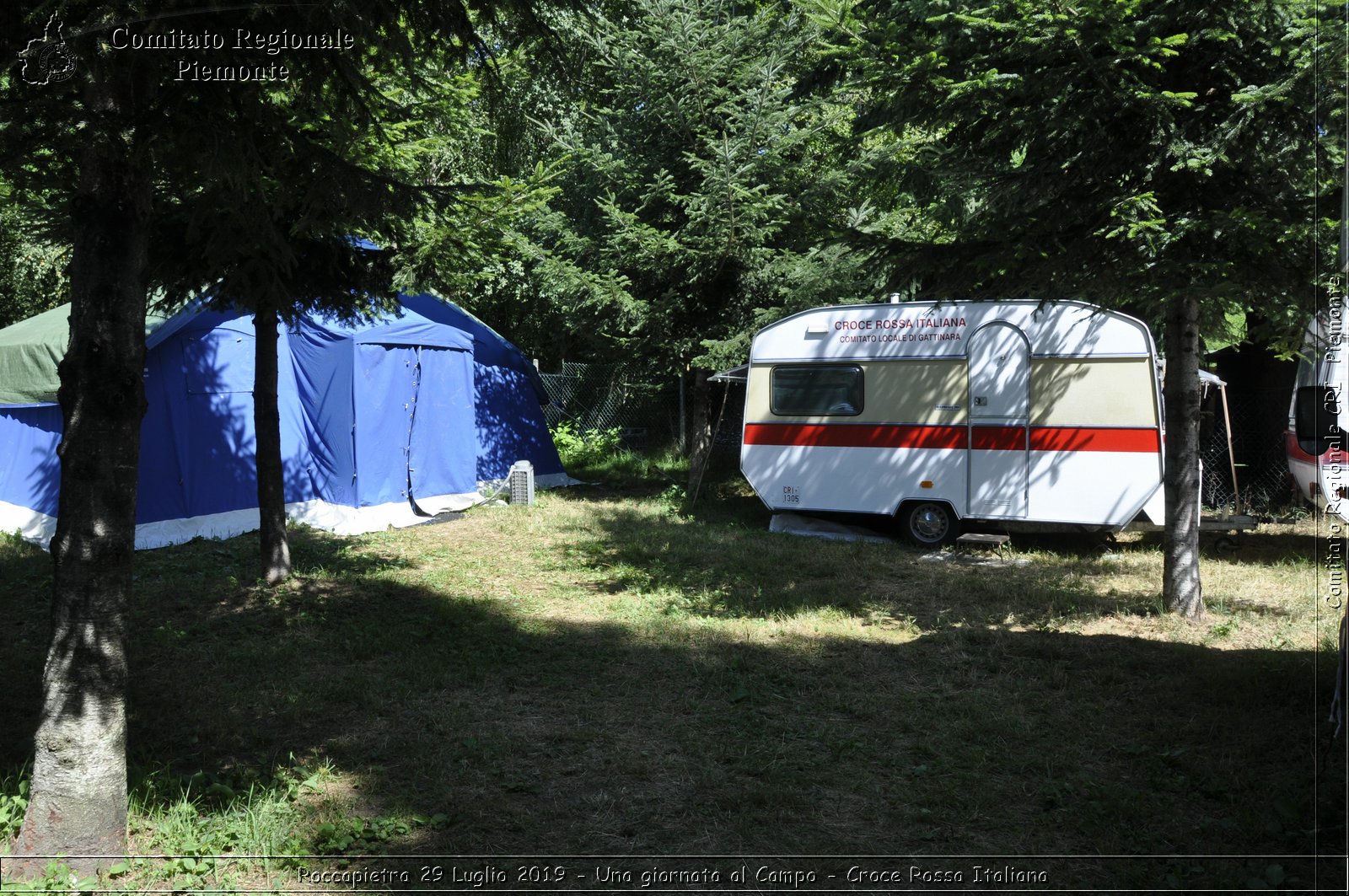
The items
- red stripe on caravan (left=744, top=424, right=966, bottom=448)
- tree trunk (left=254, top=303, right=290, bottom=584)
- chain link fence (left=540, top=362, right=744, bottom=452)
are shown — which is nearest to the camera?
tree trunk (left=254, top=303, right=290, bottom=584)

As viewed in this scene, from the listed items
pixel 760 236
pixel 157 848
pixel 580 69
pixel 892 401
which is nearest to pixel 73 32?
pixel 580 69

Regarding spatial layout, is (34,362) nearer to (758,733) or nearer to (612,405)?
(758,733)

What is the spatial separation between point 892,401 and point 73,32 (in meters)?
8.94

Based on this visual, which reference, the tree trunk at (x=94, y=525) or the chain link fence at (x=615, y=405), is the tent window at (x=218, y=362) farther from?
the tree trunk at (x=94, y=525)

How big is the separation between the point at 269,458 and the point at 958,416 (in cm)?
693

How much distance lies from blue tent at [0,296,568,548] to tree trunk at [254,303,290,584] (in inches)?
Answer: 69.4

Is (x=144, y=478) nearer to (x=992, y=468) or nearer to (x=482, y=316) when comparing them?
(x=992, y=468)

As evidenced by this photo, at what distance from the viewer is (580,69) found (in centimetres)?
477

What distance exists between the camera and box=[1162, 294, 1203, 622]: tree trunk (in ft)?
23.2

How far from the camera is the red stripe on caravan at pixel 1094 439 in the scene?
9789 millimetres

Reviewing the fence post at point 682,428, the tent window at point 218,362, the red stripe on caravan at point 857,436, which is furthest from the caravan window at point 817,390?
the tent window at point 218,362

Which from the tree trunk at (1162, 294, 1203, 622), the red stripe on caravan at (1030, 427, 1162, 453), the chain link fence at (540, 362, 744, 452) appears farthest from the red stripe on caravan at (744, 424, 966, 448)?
the chain link fence at (540, 362, 744, 452)

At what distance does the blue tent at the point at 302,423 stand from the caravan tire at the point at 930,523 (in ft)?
19.7

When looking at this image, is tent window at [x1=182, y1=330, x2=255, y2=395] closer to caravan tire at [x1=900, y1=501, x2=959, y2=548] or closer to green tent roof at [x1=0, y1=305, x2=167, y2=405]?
green tent roof at [x1=0, y1=305, x2=167, y2=405]
